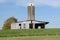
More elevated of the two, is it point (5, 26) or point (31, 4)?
point (31, 4)

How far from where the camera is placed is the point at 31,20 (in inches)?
2233

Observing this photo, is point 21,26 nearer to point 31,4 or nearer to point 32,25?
point 32,25

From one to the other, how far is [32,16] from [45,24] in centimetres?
415

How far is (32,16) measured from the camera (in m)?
57.6

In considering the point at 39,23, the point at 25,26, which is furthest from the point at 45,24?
the point at 25,26

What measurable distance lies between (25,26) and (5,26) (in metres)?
14.1

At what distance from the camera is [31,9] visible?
5862 cm

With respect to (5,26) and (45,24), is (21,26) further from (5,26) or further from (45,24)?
(5,26)

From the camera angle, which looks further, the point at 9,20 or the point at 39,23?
the point at 9,20

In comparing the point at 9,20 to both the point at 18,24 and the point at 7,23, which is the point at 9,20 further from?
the point at 18,24

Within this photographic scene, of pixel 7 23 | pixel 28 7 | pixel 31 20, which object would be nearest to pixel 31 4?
pixel 28 7

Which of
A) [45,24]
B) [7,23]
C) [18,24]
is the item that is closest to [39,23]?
[45,24]

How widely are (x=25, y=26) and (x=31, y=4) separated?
6.92m

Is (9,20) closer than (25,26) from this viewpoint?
No
